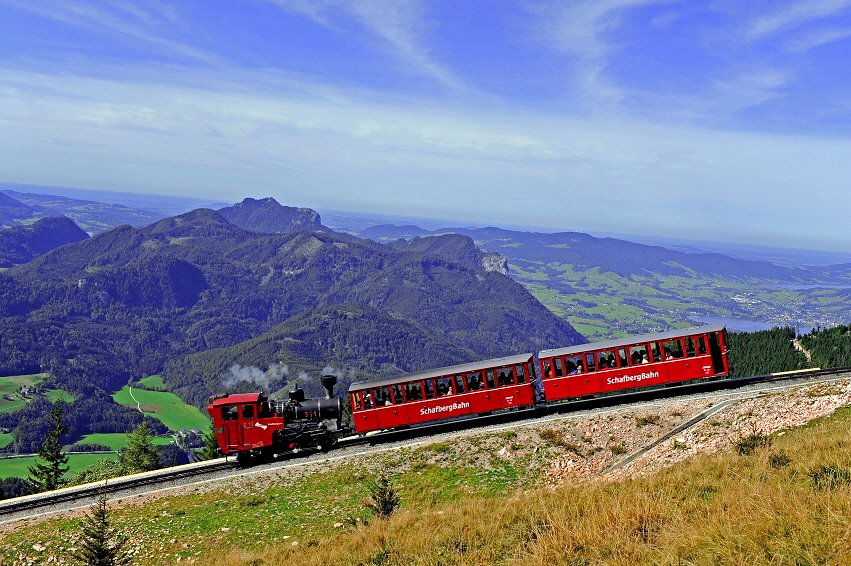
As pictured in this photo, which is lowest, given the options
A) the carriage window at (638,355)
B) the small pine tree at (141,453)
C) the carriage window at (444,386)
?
the small pine tree at (141,453)

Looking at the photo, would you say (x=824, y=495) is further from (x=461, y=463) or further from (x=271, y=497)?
(x=271, y=497)

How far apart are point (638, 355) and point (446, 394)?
11.0 meters

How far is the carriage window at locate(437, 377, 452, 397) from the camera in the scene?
94.1 ft

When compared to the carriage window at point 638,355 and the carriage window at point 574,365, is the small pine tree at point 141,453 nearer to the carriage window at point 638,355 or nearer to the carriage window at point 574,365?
the carriage window at point 574,365

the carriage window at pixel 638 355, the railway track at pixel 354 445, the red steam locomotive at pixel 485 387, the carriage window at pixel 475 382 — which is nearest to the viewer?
the railway track at pixel 354 445

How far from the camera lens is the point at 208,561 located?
55.7ft

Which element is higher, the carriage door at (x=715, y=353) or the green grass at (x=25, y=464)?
the carriage door at (x=715, y=353)

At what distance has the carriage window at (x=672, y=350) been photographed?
28250 mm

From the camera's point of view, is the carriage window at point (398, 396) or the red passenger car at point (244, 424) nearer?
the red passenger car at point (244, 424)

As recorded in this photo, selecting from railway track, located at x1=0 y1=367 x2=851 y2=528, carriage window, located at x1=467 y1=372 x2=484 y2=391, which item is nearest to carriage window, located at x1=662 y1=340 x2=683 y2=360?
railway track, located at x1=0 y1=367 x2=851 y2=528

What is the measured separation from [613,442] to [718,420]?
185 inches

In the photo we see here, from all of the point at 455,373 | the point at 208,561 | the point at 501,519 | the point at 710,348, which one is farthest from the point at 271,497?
the point at 710,348

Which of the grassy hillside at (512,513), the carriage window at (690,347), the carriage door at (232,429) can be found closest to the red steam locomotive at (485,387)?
the carriage window at (690,347)

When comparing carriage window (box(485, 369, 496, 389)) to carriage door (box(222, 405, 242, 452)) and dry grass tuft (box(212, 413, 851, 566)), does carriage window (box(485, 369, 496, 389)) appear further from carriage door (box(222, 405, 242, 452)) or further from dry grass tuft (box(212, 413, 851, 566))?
carriage door (box(222, 405, 242, 452))
